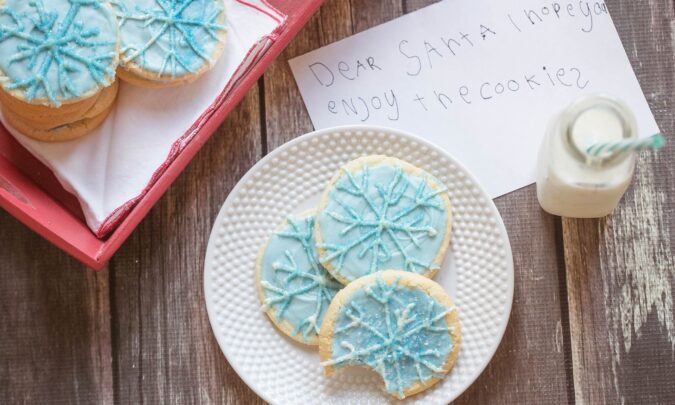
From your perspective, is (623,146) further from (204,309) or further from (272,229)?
(204,309)

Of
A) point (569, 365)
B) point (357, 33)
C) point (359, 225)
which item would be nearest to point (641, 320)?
point (569, 365)

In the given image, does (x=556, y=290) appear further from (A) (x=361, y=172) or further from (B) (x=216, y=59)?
(B) (x=216, y=59)

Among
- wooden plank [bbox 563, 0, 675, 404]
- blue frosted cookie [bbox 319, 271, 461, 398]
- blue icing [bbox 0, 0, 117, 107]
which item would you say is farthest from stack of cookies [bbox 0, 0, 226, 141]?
wooden plank [bbox 563, 0, 675, 404]

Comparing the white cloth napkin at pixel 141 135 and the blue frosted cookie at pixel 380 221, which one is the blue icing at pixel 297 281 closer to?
the blue frosted cookie at pixel 380 221

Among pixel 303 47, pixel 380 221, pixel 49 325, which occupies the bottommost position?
pixel 49 325

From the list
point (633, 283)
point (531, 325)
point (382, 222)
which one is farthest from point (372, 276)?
point (633, 283)

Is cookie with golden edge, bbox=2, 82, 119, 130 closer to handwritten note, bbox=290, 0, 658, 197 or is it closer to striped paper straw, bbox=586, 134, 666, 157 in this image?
handwritten note, bbox=290, 0, 658, 197

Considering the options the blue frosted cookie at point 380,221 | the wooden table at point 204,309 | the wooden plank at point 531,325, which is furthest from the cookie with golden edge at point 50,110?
the wooden plank at point 531,325

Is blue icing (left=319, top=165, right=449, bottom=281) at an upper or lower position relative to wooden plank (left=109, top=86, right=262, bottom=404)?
upper
